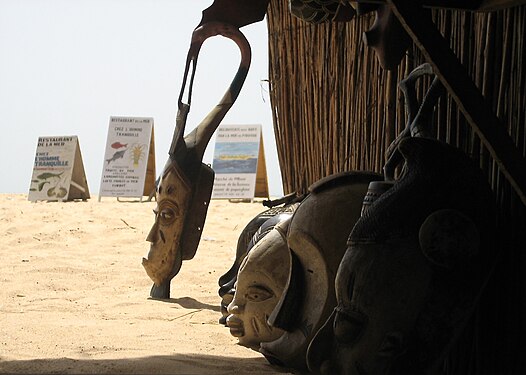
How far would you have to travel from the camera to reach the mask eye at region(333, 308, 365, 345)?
2326 millimetres

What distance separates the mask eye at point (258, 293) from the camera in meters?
3.41

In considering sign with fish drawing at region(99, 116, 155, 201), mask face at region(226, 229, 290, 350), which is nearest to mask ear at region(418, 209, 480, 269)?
mask face at region(226, 229, 290, 350)

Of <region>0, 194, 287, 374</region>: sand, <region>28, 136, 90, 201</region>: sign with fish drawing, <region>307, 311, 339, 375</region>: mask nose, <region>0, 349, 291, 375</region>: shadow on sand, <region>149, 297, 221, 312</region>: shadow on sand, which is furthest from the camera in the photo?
<region>28, 136, 90, 201</region>: sign with fish drawing

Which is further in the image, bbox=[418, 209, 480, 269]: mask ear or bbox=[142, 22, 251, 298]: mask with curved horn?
bbox=[142, 22, 251, 298]: mask with curved horn

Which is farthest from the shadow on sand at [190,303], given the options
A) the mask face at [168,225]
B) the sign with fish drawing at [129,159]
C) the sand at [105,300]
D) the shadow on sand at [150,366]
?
the sign with fish drawing at [129,159]

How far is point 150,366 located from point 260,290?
0.46m

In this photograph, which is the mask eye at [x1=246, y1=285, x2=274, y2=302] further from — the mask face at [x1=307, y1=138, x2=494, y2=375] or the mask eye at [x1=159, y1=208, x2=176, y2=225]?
the mask eye at [x1=159, y1=208, x2=176, y2=225]

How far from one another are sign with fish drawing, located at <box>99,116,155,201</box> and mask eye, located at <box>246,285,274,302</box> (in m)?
6.91

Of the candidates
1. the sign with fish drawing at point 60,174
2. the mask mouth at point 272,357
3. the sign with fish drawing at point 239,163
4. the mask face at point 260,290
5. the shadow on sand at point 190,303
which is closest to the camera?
the mask mouth at point 272,357

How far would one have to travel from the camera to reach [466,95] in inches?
94.0

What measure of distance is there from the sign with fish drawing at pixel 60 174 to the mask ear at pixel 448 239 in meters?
8.32

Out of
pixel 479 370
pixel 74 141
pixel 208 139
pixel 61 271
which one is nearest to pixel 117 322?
pixel 208 139

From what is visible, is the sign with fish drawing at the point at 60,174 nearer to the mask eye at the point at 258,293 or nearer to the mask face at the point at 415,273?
the mask eye at the point at 258,293

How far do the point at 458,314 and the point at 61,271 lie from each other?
4.11 meters
